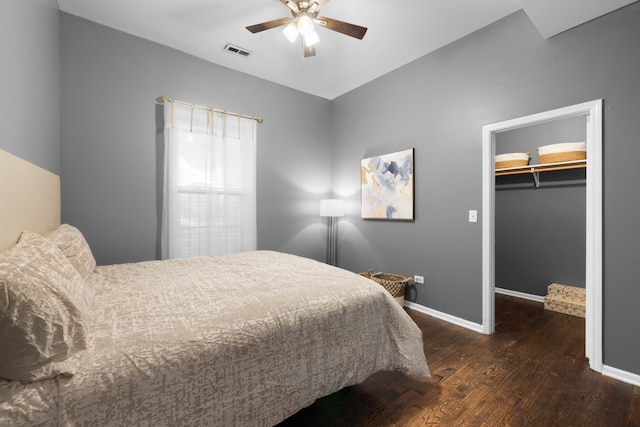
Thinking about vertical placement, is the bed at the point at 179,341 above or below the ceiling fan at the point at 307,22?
below

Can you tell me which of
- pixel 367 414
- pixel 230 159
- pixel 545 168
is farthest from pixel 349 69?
pixel 367 414

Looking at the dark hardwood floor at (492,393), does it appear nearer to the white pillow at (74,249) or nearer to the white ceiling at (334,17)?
the white pillow at (74,249)

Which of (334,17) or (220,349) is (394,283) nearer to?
(220,349)

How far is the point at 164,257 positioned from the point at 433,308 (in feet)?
9.72

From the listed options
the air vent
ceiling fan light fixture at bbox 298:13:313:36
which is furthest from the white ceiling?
ceiling fan light fixture at bbox 298:13:313:36

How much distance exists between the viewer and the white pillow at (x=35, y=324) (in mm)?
785

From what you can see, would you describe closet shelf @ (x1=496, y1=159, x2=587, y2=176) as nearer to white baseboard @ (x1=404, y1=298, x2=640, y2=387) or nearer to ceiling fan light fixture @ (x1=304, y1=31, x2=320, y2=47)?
white baseboard @ (x1=404, y1=298, x2=640, y2=387)

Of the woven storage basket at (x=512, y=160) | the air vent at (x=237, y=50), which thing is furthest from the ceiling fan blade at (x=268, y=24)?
the woven storage basket at (x=512, y=160)

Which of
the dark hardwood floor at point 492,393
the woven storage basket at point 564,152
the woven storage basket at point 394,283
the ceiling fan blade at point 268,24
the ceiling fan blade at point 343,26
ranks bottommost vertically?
the dark hardwood floor at point 492,393

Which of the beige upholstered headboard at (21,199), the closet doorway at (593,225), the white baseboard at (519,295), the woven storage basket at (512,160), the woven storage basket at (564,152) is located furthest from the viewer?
the white baseboard at (519,295)

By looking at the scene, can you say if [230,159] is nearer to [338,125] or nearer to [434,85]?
[338,125]

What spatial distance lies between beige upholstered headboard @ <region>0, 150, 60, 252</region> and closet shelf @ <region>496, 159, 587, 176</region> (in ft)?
14.3

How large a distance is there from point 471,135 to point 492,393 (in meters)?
2.18

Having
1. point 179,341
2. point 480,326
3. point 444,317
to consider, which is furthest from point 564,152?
point 179,341
